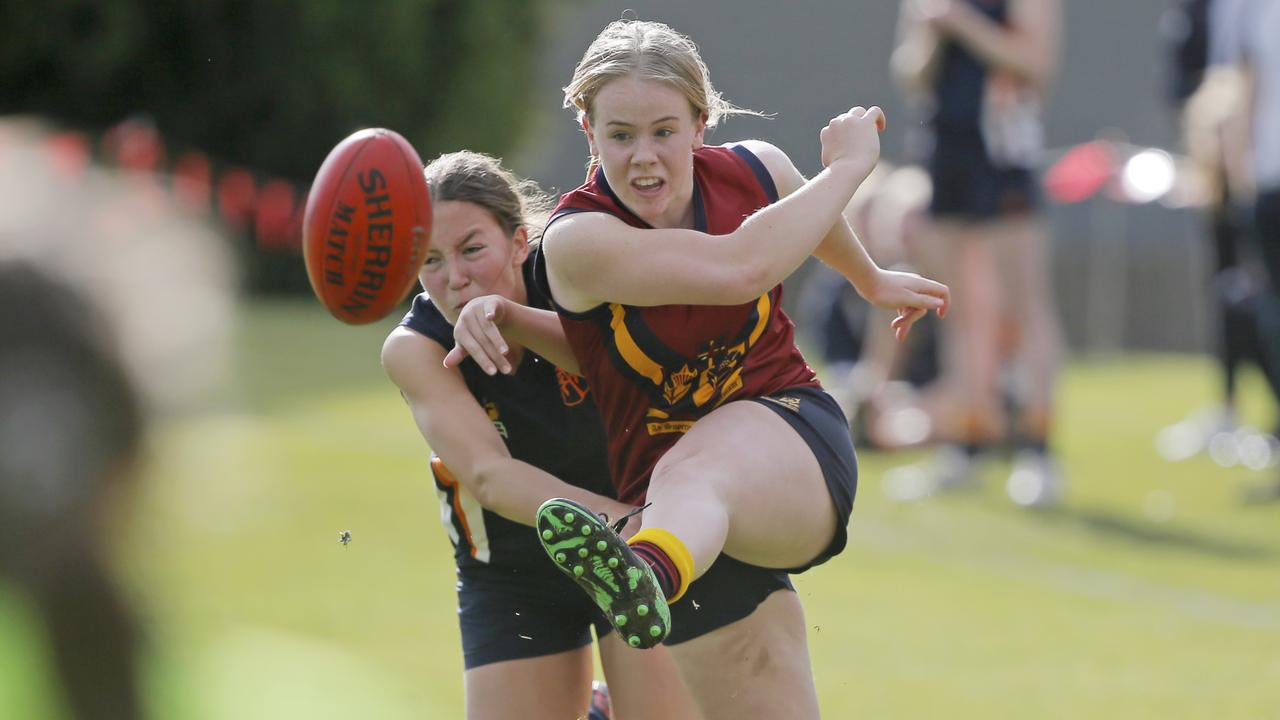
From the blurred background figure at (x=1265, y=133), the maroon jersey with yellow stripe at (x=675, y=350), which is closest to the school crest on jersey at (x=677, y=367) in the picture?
the maroon jersey with yellow stripe at (x=675, y=350)

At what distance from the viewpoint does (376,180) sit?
11.0 feet

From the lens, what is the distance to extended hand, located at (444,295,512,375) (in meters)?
3.22

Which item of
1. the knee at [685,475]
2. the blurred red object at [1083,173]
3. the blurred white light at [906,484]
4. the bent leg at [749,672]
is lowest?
the bent leg at [749,672]

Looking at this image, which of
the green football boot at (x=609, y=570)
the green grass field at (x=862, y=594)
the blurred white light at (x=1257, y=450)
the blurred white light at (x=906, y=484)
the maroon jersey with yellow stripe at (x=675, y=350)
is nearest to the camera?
the green grass field at (x=862, y=594)

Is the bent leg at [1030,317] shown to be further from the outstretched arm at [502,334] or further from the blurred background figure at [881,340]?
the outstretched arm at [502,334]

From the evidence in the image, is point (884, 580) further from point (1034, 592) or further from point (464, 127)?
point (464, 127)

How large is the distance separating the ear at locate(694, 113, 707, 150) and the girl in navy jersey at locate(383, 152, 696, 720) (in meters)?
0.48

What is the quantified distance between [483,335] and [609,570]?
Answer: 60cm

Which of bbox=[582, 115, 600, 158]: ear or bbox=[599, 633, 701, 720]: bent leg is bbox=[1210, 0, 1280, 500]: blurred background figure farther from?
bbox=[582, 115, 600, 158]: ear

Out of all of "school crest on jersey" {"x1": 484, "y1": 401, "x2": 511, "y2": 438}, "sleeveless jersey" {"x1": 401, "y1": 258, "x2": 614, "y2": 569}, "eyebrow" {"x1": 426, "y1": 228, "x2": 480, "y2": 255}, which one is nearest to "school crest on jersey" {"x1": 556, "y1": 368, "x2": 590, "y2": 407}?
"sleeveless jersey" {"x1": 401, "y1": 258, "x2": 614, "y2": 569}

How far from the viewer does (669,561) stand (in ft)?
9.59

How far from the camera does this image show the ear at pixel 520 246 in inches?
144

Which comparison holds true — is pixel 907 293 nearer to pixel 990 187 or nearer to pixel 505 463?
pixel 505 463

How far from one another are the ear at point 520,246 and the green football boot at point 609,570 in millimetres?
887
